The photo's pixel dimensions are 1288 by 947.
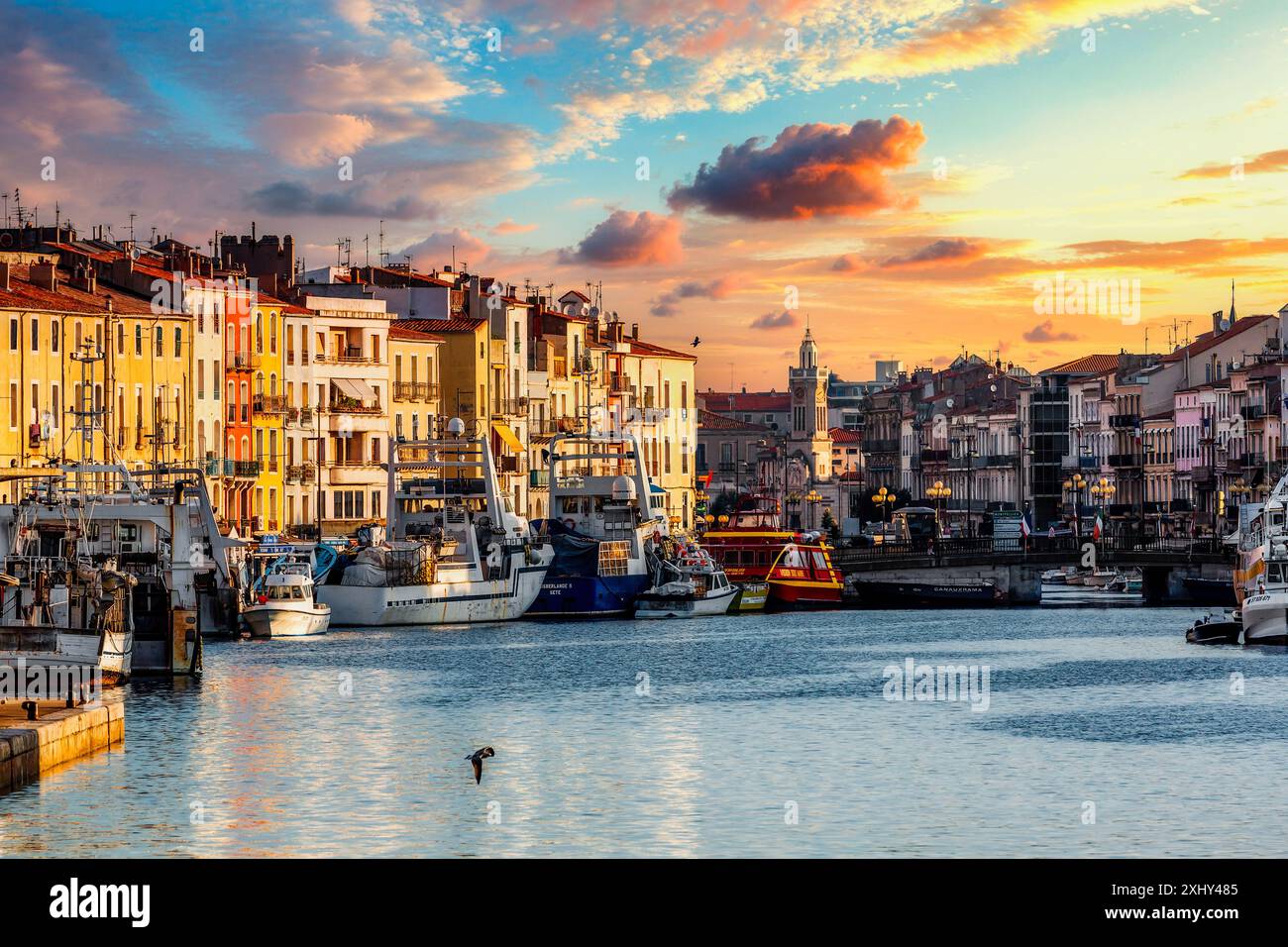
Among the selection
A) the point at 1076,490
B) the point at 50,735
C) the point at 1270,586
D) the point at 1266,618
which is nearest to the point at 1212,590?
the point at 1270,586

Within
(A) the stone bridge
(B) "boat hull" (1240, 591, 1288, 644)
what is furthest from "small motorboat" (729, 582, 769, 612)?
(B) "boat hull" (1240, 591, 1288, 644)

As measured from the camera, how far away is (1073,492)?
18612cm

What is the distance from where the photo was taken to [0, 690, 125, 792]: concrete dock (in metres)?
37.1

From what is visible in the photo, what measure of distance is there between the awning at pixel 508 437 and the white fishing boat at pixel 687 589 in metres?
24.6

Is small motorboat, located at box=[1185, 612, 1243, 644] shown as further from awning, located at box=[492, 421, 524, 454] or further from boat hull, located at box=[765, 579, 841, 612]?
awning, located at box=[492, 421, 524, 454]

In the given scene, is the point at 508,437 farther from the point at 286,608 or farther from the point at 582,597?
the point at 286,608

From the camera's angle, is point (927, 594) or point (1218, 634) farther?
point (927, 594)

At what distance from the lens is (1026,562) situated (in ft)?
382

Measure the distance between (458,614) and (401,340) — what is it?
35863 millimetres

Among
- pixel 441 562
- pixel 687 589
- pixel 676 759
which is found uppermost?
pixel 441 562

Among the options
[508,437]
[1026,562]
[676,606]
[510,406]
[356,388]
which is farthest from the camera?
[510,406]

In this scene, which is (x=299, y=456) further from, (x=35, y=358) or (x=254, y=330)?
(x=35, y=358)

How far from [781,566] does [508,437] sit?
85.0ft

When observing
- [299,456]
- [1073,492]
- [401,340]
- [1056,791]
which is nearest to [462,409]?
[401,340]
